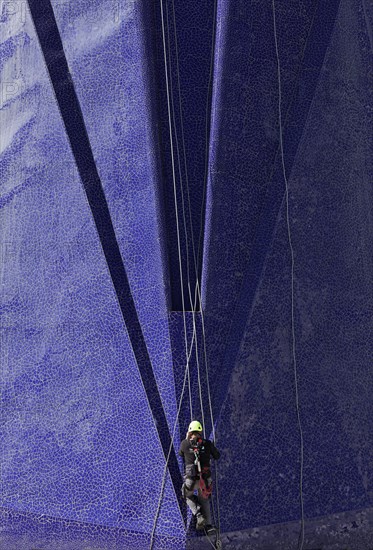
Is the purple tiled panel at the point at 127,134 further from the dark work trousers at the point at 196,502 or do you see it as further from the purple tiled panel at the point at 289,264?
the dark work trousers at the point at 196,502

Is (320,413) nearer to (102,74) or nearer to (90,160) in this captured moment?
(90,160)

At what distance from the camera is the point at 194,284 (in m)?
9.77

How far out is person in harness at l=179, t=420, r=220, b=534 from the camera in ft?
27.8

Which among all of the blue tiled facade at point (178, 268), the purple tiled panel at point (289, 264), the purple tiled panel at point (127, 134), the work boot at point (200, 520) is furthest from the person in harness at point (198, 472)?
the purple tiled panel at point (127, 134)

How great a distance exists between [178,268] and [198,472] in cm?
230

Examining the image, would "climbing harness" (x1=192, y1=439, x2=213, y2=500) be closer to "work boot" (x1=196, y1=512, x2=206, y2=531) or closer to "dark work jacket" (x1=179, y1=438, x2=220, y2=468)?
"dark work jacket" (x1=179, y1=438, x2=220, y2=468)

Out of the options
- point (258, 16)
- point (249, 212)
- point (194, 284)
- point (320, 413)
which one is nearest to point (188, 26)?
point (258, 16)

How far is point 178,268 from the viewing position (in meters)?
9.85

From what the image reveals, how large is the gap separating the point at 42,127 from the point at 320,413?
4.50 metres

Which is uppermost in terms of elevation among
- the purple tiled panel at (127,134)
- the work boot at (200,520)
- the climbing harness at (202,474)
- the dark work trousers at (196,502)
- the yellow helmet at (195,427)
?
the purple tiled panel at (127,134)

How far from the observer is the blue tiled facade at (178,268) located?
9.21 m

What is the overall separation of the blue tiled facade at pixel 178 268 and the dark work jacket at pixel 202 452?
545 mm

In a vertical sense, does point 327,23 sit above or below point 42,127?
above

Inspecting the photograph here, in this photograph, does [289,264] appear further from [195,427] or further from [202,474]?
[202,474]
